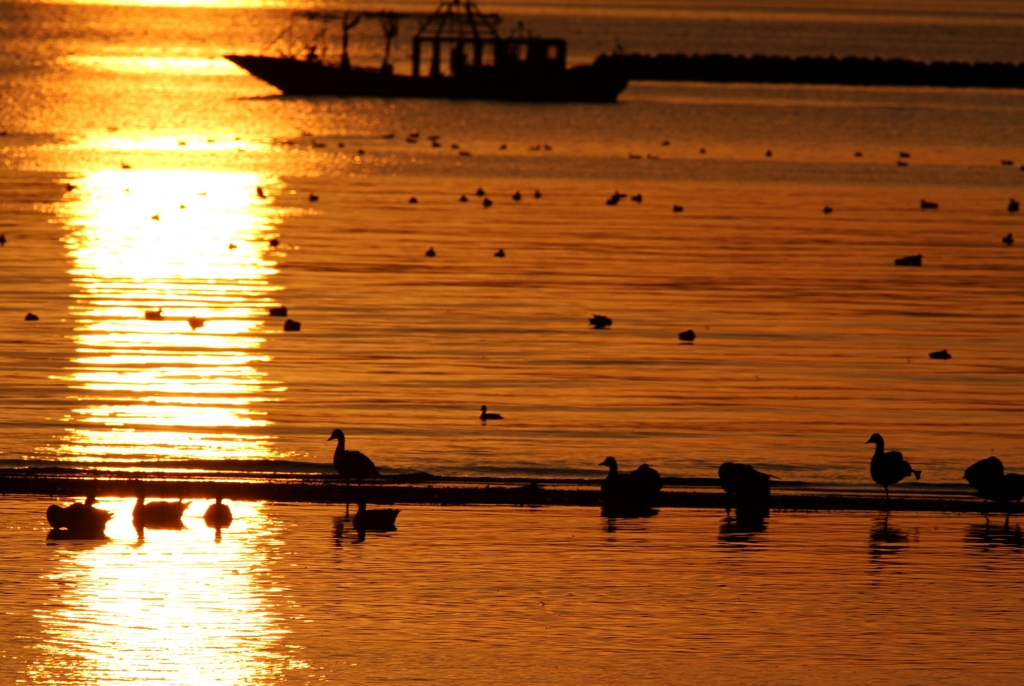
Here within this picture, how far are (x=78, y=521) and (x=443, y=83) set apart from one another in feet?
373

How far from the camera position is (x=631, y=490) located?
69.9ft

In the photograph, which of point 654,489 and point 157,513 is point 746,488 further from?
point 157,513

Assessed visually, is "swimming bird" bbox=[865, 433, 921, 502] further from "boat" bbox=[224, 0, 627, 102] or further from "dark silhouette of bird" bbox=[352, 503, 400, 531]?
"boat" bbox=[224, 0, 627, 102]

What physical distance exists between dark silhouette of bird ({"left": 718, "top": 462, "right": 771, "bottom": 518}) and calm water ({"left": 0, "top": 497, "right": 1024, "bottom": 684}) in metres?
0.41

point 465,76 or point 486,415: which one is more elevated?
point 465,76

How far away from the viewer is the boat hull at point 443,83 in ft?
423

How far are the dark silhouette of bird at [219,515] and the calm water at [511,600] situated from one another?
0.13 m

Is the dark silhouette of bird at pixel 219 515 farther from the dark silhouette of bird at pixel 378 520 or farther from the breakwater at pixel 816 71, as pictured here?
the breakwater at pixel 816 71

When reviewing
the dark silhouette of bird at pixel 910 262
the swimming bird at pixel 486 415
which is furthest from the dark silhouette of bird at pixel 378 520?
the dark silhouette of bird at pixel 910 262

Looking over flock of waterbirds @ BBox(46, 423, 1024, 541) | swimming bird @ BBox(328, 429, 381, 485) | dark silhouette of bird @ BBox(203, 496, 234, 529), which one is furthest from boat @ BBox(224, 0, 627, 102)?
dark silhouette of bird @ BBox(203, 496, 234, 529)

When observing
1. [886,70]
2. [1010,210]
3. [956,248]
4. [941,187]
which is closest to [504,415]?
[956,248]

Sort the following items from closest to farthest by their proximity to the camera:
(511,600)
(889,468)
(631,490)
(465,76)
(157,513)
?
(511,600) → (157,513) → (631,490) → (889,468) → (465,76)

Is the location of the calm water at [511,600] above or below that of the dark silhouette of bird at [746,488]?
below

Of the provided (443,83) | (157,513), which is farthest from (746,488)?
(443,83)
